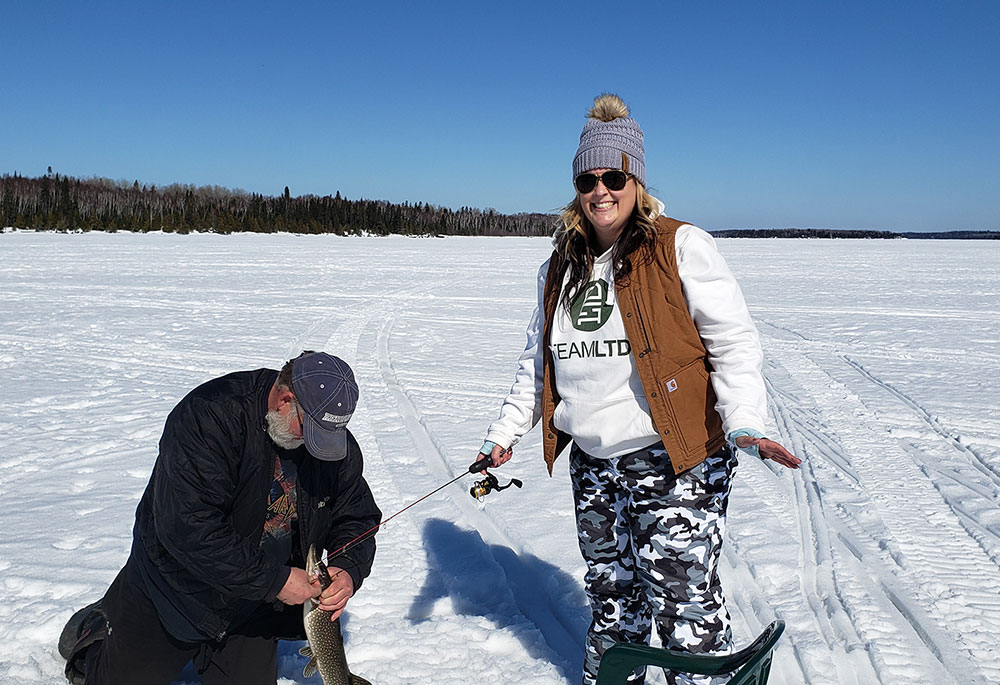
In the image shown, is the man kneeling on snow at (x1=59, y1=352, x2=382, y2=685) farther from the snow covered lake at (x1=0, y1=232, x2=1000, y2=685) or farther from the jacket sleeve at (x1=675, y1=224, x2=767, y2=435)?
the jacket sleeve at (x1=675, y1=224, x2=767, y2=435)

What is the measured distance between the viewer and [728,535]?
4.23 metres

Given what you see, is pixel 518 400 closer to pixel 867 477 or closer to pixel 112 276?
pixel 867 477

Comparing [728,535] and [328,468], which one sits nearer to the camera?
[328,468]

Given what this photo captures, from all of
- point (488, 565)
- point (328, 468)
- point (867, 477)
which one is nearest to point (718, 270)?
point (328, 468)

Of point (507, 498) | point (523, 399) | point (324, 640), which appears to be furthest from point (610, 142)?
point (507, 498)

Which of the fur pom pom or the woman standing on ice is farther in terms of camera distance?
the fur pom pom

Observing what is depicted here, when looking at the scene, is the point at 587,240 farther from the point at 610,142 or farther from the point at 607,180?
the point at 610,142

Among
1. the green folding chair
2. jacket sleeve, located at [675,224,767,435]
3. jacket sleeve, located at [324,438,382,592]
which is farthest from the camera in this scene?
jacket sleeve, located at [324,438,382,592]

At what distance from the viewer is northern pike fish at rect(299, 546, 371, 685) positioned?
2473 mm

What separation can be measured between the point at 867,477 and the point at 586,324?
368cm

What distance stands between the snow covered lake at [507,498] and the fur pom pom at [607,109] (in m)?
2.28

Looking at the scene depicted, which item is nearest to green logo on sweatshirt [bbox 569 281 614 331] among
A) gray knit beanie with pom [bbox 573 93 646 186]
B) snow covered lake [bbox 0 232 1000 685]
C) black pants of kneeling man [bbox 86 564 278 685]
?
gray knit beanie with pom [bbox 573 93 646 186]

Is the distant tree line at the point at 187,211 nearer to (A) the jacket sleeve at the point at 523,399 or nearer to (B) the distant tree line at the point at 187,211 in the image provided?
(B) the distant tree line at the point at 187,211

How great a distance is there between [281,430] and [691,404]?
1379 mm
